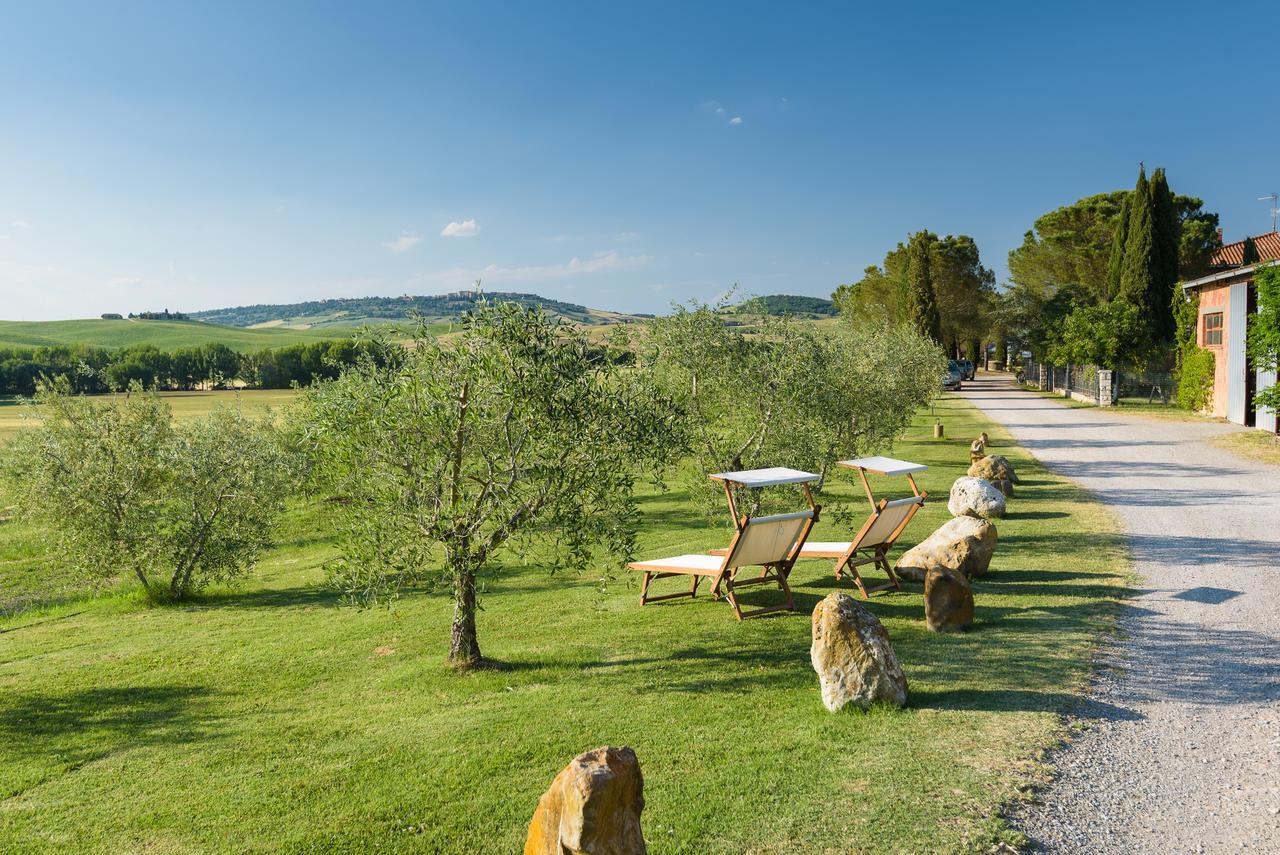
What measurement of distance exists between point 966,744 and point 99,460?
38.4 feet

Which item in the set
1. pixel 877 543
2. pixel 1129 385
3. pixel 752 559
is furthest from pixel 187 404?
pixel 877 543

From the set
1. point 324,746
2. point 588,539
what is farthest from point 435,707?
point 588,539

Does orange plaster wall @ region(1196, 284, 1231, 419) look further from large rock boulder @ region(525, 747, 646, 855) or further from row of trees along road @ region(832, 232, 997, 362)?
large rock boulder @ region(525, 747, 646, 855)

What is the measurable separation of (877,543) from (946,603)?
1836 mm

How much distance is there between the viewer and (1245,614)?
7.73 metres

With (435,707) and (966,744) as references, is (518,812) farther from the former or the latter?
(966,744)

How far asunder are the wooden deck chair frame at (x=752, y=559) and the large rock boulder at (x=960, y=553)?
57.2 inches

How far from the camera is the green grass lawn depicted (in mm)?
4496

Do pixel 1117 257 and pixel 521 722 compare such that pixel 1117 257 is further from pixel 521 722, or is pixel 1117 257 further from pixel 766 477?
pixel 521 722

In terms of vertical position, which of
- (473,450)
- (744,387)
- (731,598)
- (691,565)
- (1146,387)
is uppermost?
(744,387)

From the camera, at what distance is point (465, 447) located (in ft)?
23.5

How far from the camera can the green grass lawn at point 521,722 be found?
4496mm

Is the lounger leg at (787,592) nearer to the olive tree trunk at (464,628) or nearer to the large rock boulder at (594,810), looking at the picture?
the olive tree trunk at (464,628)

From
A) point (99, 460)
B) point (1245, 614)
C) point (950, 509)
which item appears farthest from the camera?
point (950, 509)
